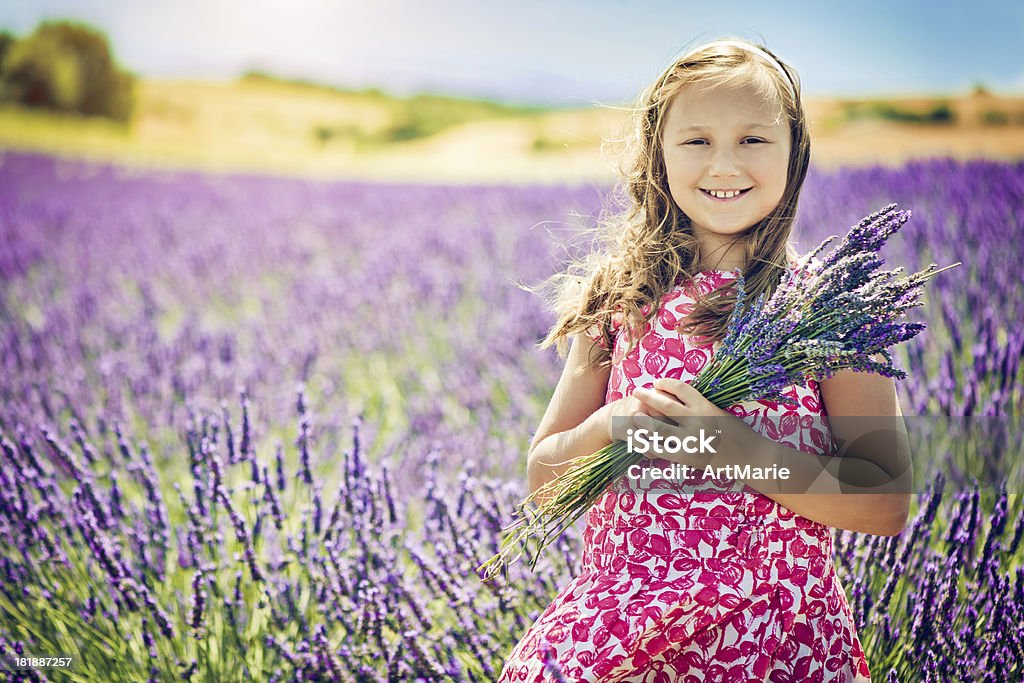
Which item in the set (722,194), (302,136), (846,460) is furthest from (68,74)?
(846,460)

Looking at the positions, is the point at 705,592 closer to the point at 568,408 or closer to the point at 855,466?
the point at 855,466

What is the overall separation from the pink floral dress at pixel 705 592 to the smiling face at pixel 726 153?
22 centimetres

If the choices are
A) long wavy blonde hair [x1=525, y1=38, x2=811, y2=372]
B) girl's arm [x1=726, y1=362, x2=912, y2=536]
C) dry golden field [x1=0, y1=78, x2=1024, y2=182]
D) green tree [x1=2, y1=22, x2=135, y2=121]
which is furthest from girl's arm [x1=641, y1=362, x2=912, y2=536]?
green tree [x1=2, y1=22, x2=135, y2=121]

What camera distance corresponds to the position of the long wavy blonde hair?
3.97 feet

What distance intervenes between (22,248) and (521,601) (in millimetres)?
5067

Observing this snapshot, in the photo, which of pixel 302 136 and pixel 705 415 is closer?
pixel 705 415

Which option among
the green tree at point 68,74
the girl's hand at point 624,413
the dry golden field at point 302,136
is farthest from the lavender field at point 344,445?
the green tree at point 68,74

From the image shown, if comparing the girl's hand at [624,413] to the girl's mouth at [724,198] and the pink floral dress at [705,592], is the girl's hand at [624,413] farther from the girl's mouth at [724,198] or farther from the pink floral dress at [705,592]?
the girl's mouth at [724,198]

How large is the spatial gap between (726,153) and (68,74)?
19.0 m

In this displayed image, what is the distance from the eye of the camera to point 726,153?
118cm

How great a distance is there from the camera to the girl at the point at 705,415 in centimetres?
108

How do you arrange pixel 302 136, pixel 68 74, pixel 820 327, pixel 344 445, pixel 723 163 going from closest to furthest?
1. pixel 820 327
2. pixel 723 163
3. pixel 344 445
4. pixel 68 74
5. pixel 302 136

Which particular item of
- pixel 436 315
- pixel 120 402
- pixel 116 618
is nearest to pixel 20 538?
pixel 116 618

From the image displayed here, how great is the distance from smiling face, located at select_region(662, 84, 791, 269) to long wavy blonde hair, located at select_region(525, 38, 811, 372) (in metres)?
0.03
